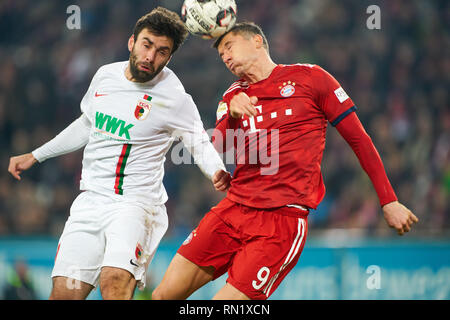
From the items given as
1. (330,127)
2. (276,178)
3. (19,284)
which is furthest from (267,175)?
(330,127)

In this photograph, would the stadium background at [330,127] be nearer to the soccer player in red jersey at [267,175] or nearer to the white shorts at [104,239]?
the white shorts at [104,239]

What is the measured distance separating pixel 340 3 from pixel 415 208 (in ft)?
13.2

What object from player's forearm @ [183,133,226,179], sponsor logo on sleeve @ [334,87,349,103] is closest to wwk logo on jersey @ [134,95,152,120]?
player's forearm @ [183,133,226,179]

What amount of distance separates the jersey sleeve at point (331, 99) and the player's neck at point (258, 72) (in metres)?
0.31

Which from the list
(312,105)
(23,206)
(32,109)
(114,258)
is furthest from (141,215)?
(32,109)

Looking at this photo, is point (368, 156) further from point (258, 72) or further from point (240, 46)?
point (240, 46)

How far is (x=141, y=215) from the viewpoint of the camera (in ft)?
12.9

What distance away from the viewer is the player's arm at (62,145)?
4332 millimetres

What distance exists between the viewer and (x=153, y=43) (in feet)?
13.0

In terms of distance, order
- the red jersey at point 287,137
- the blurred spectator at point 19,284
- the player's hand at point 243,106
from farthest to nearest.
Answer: the blurred spectator at point 19,284 < the red jersey at point 287,137 < the player's hand at point 243,106

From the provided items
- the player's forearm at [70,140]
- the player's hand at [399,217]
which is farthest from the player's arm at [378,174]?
the player's forearm at [70,140]

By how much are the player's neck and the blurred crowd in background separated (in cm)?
414

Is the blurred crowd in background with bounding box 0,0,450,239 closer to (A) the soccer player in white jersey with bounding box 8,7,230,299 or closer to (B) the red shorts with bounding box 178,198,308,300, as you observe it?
(B) the red shorts with bounding box 178,198,308,300

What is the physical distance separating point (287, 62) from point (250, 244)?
620 centimetres
